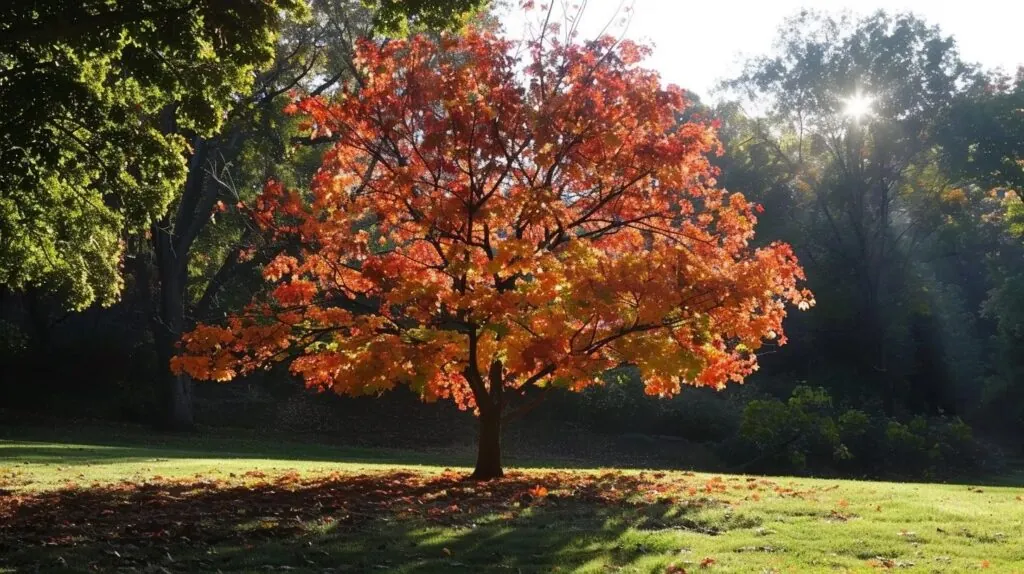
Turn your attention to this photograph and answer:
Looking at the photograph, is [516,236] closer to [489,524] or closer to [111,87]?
[489,524]

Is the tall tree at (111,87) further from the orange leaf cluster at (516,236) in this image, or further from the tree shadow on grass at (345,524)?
the tree shadow on grass at (345,524)

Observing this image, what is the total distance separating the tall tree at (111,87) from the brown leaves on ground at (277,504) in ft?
14.9

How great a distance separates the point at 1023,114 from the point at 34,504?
3512 cm

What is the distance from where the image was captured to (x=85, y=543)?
823 centimetres

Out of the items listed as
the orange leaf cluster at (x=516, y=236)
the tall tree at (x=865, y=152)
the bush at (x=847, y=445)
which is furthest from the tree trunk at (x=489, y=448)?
the tall tree at (x=865, y=152)

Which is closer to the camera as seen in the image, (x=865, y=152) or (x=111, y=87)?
(x=111, y=87)

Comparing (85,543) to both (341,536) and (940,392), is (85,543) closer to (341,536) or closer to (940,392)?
(341,536)

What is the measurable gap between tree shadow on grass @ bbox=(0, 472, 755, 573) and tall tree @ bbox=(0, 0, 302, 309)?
475 cm

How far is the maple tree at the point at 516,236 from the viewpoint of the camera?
39.8 ft

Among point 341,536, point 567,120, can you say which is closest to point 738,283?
point 567,120

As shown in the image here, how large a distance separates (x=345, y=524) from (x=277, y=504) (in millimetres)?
1803

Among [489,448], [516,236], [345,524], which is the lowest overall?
[345,524]

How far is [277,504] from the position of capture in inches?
433

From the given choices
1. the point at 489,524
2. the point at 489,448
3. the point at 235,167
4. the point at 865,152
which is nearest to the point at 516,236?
the point at 489,448
